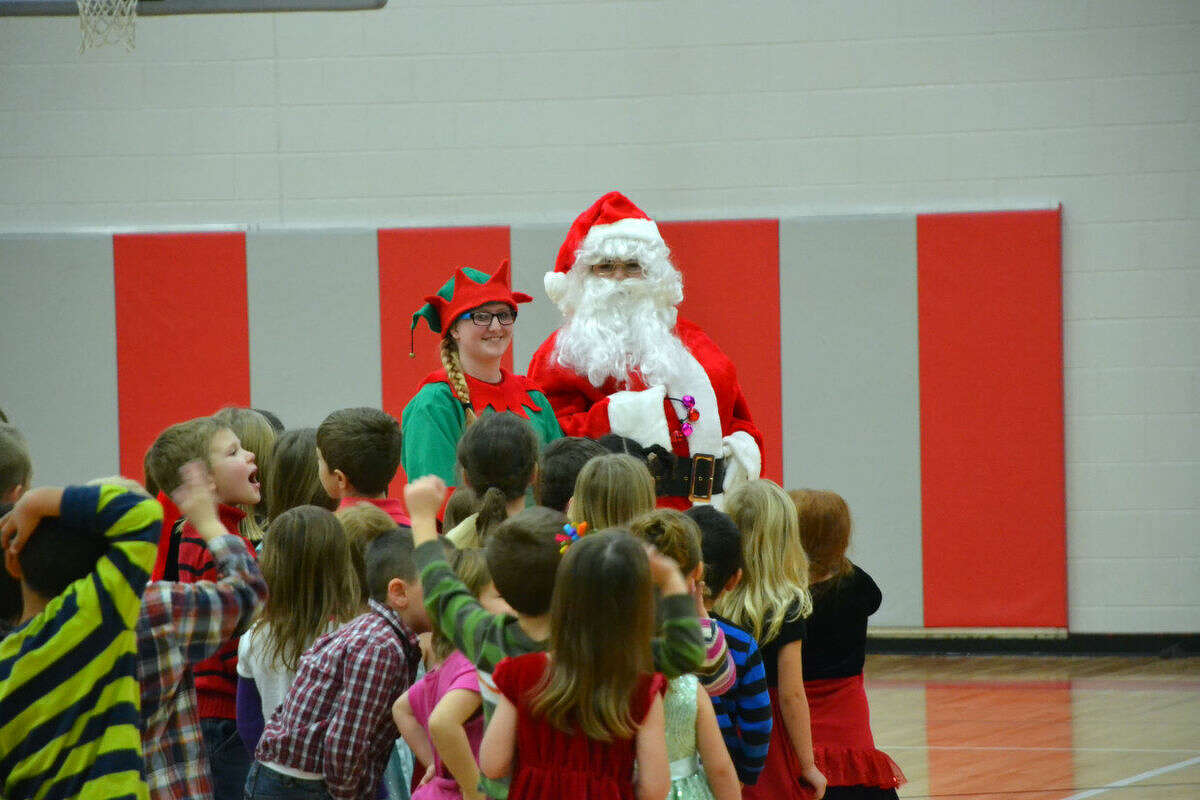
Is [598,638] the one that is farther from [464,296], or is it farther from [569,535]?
[464,296]

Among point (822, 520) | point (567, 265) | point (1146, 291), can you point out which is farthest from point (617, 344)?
point (1146, 291)

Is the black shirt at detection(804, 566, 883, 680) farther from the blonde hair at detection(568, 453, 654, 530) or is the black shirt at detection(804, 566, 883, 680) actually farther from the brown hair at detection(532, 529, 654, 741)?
the brown hair at detection(532, 529, 654, 741)

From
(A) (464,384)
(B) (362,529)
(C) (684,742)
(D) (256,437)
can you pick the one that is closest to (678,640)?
(C) (684,742)

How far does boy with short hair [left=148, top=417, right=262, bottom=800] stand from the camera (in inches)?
107

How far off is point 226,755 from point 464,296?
1.41 m

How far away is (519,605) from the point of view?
2.06 metres

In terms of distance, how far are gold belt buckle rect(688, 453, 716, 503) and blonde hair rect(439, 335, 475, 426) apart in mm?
672

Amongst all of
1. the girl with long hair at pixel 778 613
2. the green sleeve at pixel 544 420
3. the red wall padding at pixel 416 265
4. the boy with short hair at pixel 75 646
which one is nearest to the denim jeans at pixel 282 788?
the boy with short hair at pixel 75 646

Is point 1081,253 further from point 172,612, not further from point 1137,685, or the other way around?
point 172,612

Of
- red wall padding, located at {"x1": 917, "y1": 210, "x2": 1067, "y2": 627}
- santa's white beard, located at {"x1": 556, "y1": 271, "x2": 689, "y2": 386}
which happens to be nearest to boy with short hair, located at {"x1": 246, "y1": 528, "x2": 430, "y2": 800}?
santa's white beard, located at {"x1": 556, "y1": 271, "x2": 689, "y2": 386}

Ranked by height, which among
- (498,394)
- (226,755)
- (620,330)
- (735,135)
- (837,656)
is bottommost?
(226,755)

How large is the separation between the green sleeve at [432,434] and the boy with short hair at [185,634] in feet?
4.29

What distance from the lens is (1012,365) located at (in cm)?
655

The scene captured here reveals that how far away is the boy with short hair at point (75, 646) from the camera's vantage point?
1923 mm
